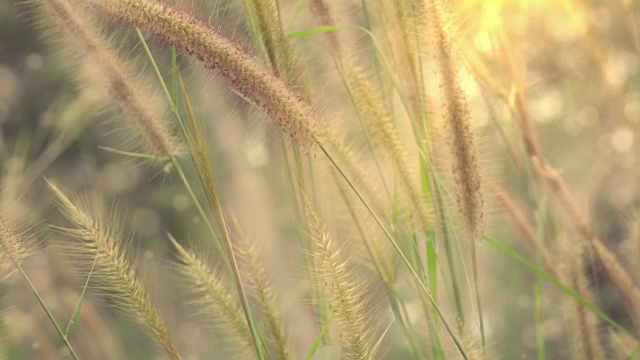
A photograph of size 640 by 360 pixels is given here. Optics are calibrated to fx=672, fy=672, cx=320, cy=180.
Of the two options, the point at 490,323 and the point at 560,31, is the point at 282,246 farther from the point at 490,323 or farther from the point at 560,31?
the point at 560,31

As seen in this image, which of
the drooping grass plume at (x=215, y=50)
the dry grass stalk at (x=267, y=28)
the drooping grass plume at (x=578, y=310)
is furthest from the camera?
the drooping grass plume at (x=578, y=310)

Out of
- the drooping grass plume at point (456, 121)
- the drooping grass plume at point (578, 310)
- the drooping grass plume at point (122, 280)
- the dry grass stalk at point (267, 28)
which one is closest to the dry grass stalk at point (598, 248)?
the drooping grass plume at point (578, 310)

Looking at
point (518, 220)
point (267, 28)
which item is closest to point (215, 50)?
point (267, 28)

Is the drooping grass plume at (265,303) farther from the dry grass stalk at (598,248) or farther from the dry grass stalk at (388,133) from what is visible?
the dry grass stalk at (598,248)

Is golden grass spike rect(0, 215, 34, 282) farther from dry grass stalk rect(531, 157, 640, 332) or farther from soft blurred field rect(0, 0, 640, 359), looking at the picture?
dry grass stalk rect(531, 157, 640, 332)

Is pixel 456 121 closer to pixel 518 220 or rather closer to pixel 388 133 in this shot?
pixel 388 133
